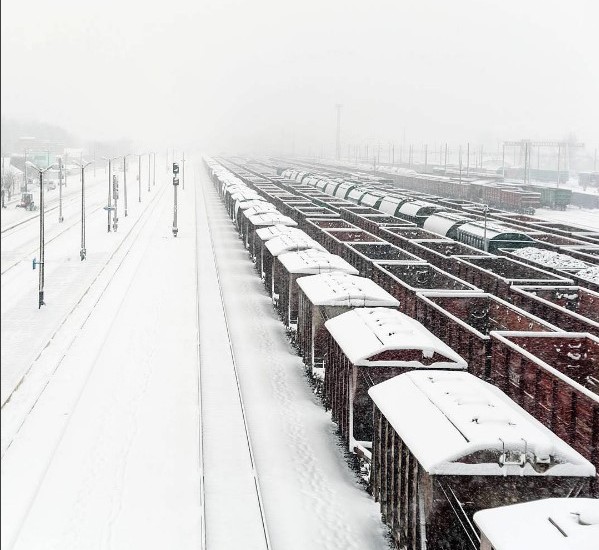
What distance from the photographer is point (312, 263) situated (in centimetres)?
2897

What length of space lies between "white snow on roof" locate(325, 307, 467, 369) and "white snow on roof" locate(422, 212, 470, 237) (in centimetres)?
3177

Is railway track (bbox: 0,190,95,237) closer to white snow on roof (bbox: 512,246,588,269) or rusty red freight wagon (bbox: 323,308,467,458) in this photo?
white snow on roof (bbox: 512,246,588,269)

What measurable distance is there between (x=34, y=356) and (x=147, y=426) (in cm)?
893

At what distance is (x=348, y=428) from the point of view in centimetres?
1902

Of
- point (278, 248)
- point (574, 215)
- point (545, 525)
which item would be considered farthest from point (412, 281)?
point (574, 215)

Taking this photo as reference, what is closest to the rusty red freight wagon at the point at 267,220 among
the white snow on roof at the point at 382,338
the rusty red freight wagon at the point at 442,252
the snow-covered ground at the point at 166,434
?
the snow-covered ground at the point at 166,434

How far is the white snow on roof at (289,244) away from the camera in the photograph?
33.2 metres

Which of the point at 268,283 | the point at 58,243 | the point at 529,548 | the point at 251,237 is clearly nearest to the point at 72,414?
the point at 529,548

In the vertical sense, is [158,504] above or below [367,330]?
below

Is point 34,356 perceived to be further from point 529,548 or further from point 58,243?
point 58,243

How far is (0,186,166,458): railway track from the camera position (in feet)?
71.3

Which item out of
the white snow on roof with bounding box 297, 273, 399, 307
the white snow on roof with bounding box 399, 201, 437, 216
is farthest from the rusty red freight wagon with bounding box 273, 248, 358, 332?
the white snow on roof with bounding box 399, 201, 437, 216

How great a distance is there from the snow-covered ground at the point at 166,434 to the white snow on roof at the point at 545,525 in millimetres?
5429

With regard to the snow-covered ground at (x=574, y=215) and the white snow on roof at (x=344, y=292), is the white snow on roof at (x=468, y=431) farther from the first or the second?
the snow-covered ground at (x=574, y=215)
